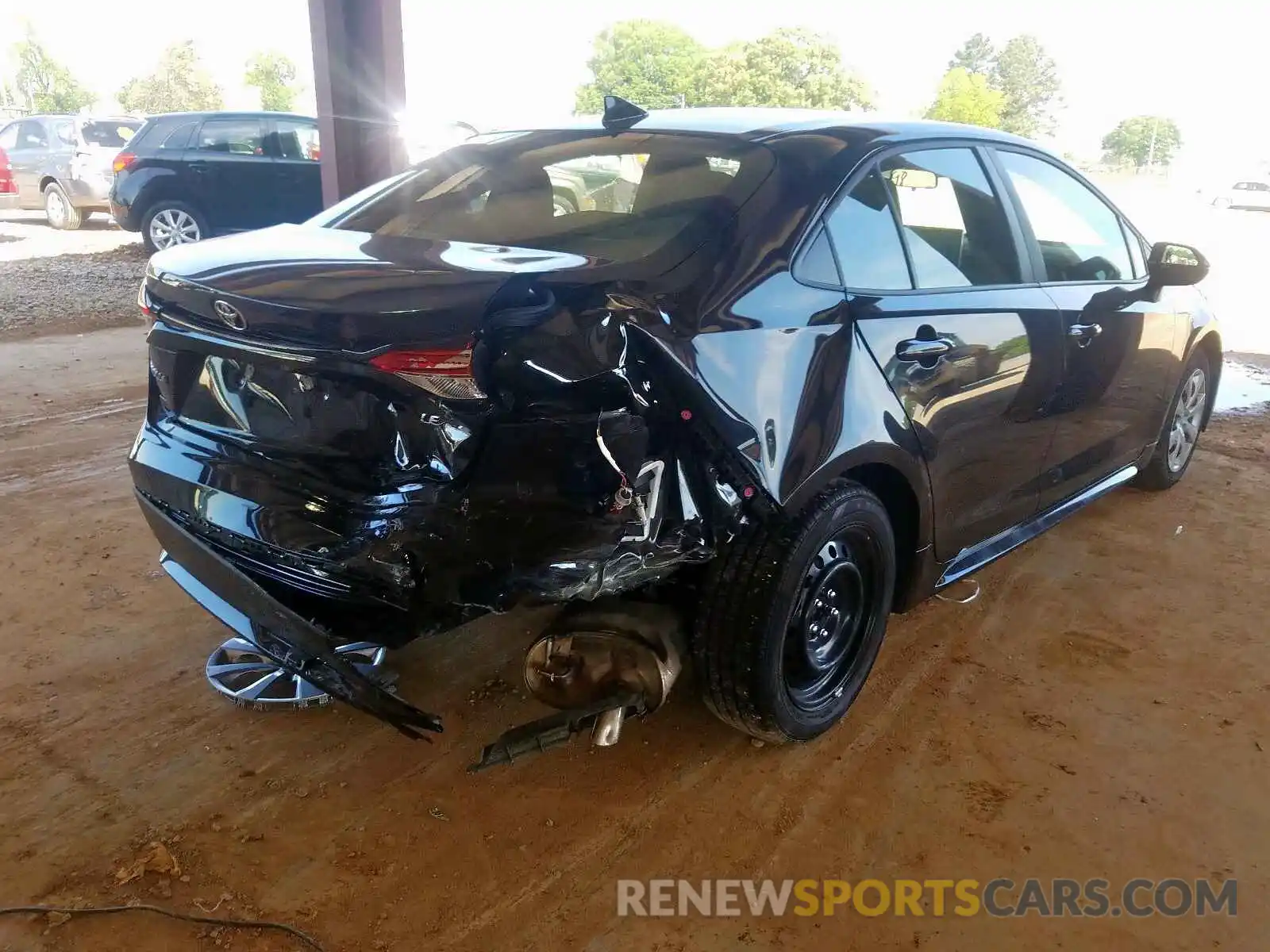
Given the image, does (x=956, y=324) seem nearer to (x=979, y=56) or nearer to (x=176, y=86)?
(x=176, y=86)

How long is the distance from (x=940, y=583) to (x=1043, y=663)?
0.55 m

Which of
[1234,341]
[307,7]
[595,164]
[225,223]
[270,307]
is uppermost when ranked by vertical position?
[307,7]

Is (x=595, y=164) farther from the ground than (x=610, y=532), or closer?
farther from the ground

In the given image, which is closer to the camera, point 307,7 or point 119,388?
point 119,388

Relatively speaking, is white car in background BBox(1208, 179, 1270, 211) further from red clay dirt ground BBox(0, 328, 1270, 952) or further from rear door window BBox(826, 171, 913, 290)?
rear door window BBox(826, 171, 913, 290)

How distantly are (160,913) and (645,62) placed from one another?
79.2 metres

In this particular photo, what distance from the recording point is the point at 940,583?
3.07 meters

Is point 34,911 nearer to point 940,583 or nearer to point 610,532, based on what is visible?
point 610,532

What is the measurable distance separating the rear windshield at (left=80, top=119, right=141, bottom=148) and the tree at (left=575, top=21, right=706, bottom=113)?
2059 inches

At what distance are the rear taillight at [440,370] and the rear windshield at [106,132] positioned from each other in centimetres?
1313

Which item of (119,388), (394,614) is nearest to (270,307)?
(394,614)

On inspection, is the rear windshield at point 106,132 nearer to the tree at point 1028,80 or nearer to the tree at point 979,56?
the tree at point 1028,80

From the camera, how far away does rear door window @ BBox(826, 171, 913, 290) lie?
8.34 feet

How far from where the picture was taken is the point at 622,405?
2051 mm
